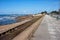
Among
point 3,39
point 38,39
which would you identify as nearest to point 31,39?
point 38,39

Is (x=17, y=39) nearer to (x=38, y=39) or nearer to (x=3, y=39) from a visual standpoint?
(x=38, y=39)

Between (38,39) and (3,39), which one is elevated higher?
(3,39)

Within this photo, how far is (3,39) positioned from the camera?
9820 mm

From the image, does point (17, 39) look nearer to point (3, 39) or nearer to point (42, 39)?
point (42, 39)

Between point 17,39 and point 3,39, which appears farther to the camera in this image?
point 17,39

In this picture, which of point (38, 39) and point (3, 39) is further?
point (38, 39)

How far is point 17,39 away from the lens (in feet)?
47.5

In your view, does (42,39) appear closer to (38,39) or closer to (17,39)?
(38,39)

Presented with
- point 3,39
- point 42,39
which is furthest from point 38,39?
point 3,39

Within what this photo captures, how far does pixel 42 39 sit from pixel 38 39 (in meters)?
0.34

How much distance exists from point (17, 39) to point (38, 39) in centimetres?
183

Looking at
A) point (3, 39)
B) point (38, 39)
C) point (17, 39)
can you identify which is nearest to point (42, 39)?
point (38, 39)

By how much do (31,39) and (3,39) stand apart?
4.79 metres

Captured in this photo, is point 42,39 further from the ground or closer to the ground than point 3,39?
closer to the ground
